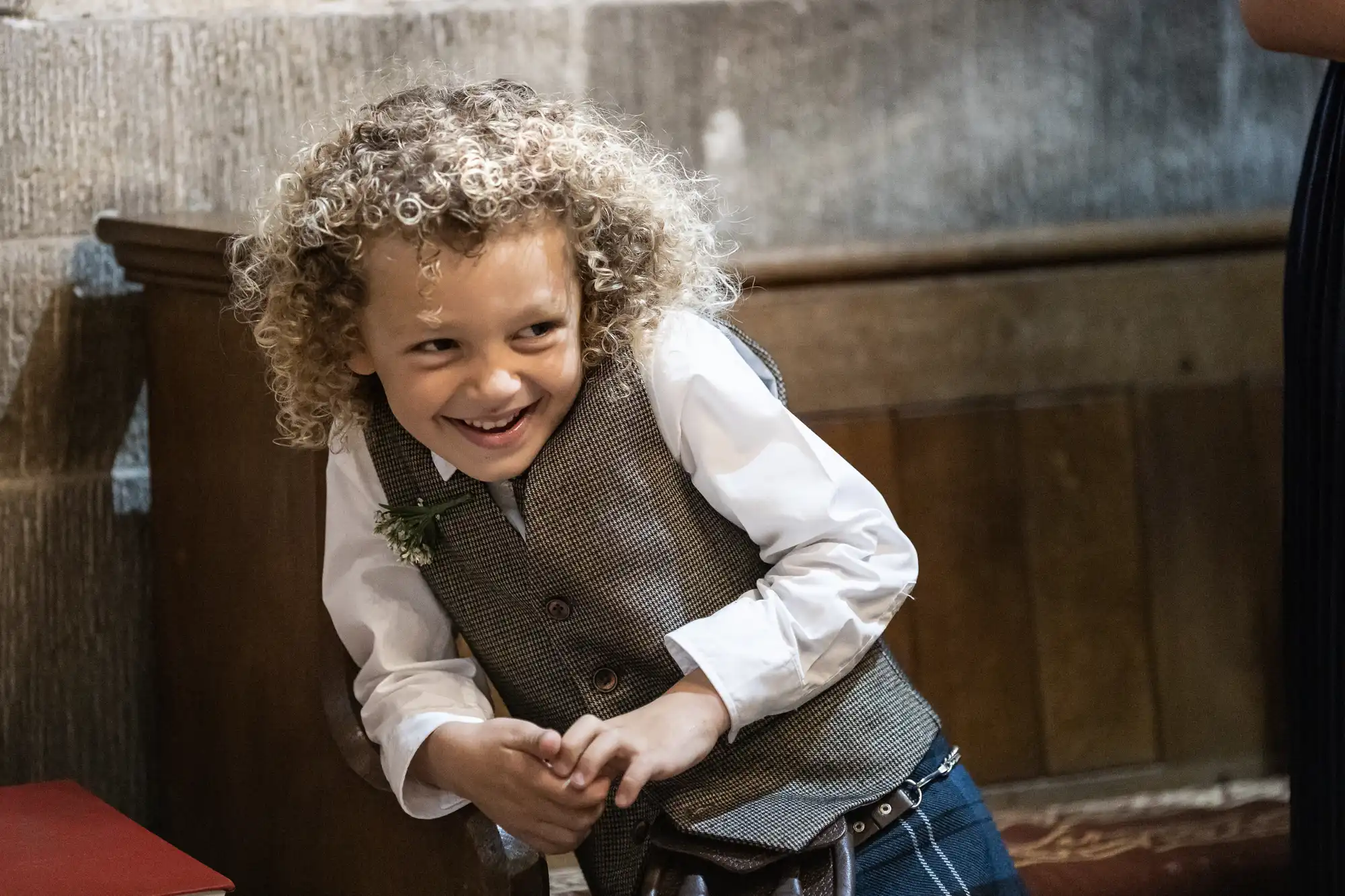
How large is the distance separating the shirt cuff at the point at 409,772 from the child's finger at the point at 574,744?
0.16 metres

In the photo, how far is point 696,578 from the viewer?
1.28m

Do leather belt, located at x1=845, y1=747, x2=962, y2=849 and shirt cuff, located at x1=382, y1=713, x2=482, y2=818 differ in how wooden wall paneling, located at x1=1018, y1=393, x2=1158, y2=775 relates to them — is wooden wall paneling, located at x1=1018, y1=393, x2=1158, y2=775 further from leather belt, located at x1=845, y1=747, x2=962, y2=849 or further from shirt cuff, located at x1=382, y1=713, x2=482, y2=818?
shirt cuff, located at x1=382, y1=713, x2=482, y2=818

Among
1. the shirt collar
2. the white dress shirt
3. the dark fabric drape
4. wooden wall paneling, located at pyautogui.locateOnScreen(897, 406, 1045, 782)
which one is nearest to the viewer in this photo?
the white dress shirt

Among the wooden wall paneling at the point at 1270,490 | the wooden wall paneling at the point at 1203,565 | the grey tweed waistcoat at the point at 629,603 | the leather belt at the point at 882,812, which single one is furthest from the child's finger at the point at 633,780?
the wooden wall paneling at the point at 1270,490

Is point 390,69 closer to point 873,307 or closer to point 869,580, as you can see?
point 873,307

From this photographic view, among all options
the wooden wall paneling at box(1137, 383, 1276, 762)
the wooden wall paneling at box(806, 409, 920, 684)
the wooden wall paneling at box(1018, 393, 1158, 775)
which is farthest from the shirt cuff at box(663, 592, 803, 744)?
the wooden wall paneling at box(1137, 383, 1276, 762)

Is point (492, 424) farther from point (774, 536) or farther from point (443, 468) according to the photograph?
point (774, 536)

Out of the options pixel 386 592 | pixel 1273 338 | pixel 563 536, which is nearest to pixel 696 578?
pixel 563 536

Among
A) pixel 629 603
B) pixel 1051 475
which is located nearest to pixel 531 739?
pixel 629 603

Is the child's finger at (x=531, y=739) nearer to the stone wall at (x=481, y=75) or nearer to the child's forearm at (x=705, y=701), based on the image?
the child's forearm at (x=705, y=701)

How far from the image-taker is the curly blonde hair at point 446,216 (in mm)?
1153

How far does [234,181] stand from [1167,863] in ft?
4.46

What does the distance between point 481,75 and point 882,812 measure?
107 cm

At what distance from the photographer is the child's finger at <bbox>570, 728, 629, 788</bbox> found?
3.62 ft
